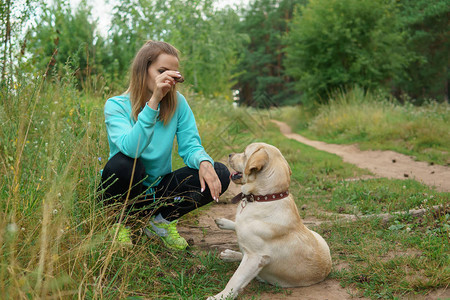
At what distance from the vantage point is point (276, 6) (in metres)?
46.3

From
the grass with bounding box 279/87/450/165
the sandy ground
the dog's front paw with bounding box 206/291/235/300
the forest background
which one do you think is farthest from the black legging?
the grass with bounding box 279/87/450/165

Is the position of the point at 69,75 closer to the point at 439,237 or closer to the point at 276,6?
the point at 439,237

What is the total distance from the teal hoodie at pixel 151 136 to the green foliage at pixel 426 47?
16917 millimetres

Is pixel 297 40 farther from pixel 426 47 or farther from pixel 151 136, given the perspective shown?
pixel 151 136

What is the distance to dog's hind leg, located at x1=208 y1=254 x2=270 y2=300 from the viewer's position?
8.31 feet

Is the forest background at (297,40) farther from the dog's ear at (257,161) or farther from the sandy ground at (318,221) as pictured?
the dog's ear at (257,161)

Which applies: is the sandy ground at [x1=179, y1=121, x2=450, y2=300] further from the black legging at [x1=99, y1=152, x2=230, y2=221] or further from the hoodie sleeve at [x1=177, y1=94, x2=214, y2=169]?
the hoodie sleeve at [x1=177, y1=94, x2=214, y2=169]

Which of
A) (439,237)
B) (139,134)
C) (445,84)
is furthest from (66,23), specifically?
(445,84)

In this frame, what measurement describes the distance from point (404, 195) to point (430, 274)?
215 cm

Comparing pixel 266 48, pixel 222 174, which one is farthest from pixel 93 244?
pixel 266 48

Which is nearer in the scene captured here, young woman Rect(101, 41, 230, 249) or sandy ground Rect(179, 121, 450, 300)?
sandy ground Rect(179, 121, 450, 300)

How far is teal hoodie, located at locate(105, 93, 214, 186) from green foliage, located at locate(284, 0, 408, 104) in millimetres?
13517

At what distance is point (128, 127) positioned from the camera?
10.4ft

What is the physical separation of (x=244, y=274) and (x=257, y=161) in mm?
839
